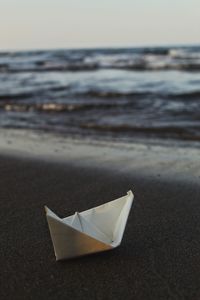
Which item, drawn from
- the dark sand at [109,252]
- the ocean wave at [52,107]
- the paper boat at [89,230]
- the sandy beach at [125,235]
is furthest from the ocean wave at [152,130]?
the paper boat at [89,230]

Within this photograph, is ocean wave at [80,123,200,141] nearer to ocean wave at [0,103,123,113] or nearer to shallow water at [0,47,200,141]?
shallow water at [0,47,200,141]

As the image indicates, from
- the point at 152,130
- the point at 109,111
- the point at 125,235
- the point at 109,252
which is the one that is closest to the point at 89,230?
the point at 109,252

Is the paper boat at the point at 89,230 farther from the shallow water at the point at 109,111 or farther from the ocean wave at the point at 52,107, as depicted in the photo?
the ocean wave at the point at 52,107

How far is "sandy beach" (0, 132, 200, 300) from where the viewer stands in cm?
210

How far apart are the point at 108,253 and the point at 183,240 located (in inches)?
19.7

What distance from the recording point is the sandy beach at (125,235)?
6.89 feet

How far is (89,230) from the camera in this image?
2250 mm

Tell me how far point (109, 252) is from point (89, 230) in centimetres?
22

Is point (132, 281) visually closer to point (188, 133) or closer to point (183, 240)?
point (183, 240)

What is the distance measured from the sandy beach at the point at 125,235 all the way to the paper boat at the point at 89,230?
103 mm

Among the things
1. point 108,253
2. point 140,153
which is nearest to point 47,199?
point 108,253

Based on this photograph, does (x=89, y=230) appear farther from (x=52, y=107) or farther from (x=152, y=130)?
(x=52, y=107)

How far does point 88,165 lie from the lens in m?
4.48

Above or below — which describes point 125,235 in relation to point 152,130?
above
